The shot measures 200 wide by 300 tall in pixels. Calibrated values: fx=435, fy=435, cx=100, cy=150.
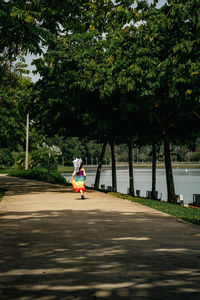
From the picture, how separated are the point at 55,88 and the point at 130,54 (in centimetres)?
725

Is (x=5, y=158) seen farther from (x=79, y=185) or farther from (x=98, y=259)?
(x=98, y=259)

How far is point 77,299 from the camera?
4363mm

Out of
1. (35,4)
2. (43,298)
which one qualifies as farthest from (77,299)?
(35,4)

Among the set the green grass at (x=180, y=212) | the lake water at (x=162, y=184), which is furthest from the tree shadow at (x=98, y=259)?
the lake water at (x=162, y=184)

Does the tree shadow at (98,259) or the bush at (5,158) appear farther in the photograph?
the bush at (5,158)

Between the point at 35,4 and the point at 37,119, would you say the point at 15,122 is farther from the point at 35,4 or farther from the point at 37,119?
the point at 35,4

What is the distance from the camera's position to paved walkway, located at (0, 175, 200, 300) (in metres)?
4.71

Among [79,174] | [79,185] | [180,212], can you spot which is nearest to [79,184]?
[79,185]

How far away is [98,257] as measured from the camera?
6.44 metres

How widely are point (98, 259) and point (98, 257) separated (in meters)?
0.14

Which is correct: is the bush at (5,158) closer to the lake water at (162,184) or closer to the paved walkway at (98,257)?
the lake water at (162,184)

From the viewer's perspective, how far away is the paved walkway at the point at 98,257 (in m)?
4.71

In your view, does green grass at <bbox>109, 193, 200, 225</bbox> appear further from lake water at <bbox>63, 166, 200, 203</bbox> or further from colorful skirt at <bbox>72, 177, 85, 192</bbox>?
lake water at <bbox>63, 166, 200, 203</bbox>

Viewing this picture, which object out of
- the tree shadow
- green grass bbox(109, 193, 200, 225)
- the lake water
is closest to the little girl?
green grass bbox(109, 193, 200, 225)
